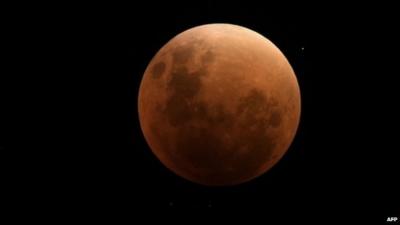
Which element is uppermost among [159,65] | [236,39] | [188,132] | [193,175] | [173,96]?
[236,39]

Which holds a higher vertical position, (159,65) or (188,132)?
(159,65)

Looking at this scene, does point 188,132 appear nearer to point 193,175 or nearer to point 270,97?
point 193,175

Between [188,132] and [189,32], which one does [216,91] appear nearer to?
[188,132]

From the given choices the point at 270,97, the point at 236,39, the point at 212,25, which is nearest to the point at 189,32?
the point at 212,25

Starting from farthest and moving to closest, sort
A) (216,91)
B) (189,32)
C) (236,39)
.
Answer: (189,32) → (236,39) → (216,91)

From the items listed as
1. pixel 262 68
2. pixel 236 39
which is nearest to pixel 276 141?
pixel 262 68

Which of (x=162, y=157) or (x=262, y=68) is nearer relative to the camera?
(x=262, y=68)

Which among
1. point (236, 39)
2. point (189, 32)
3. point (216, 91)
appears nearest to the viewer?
point (216, 91)
